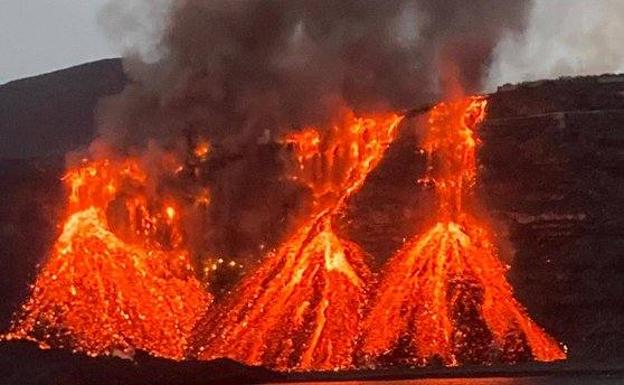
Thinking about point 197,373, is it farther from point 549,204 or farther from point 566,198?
point 566,198

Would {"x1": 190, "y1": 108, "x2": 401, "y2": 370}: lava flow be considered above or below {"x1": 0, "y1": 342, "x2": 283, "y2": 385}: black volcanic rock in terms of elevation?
above

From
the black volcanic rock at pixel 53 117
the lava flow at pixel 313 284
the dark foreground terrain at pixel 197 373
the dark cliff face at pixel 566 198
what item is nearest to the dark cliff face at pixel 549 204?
the dark cliff face at pixel 566 198

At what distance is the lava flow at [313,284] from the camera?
63.4 metres

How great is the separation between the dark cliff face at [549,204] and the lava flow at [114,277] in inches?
231

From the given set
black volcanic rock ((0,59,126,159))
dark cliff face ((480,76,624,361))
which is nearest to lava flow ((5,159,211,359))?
dark cliff face ((480,76,624,361))

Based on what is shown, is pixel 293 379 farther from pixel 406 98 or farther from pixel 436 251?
pixel 406 98

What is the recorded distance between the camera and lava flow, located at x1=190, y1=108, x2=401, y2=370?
208 feet

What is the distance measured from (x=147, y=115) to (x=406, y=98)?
17713 millimetres

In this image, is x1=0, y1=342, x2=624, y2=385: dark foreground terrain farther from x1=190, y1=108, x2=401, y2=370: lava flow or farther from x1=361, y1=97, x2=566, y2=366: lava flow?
x1=190, y1=108, x2=401, y2=370: lava flow

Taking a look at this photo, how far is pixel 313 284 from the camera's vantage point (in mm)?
68188

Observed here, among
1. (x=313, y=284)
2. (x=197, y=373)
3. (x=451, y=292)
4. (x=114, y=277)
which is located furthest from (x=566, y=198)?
(x=114, y=277)

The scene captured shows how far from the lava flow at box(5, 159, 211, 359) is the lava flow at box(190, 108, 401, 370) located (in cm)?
356

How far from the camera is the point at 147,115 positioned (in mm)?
76875

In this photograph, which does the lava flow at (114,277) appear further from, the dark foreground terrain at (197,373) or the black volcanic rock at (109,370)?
the dark foreground terrain at (197,373)
